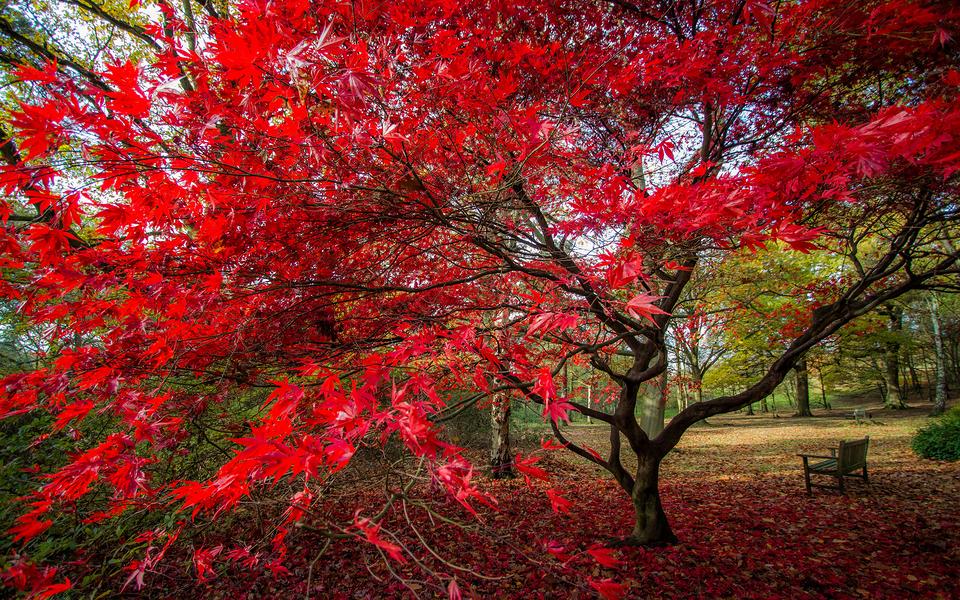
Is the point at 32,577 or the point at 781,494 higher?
the point at 32,577

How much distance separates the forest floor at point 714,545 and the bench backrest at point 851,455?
464 mm

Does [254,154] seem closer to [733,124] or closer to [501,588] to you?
[501,588]

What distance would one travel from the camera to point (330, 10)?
2418mm

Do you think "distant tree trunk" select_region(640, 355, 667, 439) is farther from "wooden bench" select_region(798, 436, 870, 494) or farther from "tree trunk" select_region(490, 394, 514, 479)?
"tree trunk" select_region(490, 394, 514, 479)

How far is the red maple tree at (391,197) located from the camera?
6.21 feet

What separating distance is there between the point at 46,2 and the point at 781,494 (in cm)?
1403

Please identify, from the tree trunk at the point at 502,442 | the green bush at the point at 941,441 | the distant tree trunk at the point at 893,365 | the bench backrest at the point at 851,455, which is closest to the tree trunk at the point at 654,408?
the bench backrest at the point at 851,455

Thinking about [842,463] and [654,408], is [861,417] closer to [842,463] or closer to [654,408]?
[654,408]

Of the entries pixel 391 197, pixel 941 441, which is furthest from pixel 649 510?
pixel 941 441

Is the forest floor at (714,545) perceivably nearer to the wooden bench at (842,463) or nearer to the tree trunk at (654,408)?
the wooden bench at (842,463)

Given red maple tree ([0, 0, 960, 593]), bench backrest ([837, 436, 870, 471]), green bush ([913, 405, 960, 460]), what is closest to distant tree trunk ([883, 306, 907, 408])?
green bush ([913, 405, 960, 460])

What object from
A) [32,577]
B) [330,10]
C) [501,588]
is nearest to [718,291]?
[501,588]

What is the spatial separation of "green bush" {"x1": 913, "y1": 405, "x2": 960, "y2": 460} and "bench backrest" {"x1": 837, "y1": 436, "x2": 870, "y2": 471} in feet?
11.1

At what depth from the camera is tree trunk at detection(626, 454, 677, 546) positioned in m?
4.51
